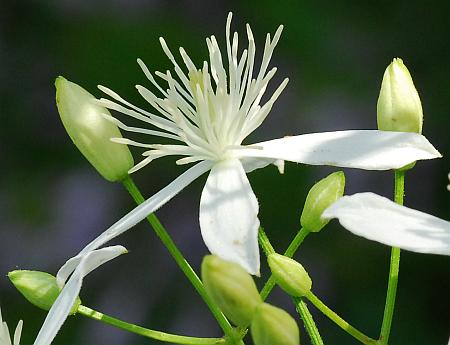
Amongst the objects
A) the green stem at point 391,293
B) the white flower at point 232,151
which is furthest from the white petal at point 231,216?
the green stem at point 391,293

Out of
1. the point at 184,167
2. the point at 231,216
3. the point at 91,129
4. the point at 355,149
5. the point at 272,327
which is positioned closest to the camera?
the point at 272,327

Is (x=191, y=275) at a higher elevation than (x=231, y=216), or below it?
below

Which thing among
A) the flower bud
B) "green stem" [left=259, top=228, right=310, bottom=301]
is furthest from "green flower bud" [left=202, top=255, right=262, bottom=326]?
the flower bud

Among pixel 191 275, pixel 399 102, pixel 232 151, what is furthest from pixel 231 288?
pixel 399 102

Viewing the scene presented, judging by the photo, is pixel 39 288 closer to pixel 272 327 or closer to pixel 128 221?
pixel 128 221

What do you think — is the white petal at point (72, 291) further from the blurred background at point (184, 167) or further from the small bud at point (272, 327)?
the blurred background at point (184, 167)

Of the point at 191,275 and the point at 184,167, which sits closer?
the point at 191,275

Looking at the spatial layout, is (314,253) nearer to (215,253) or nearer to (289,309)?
(289,309)
